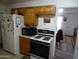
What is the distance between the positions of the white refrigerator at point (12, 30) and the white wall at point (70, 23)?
1953 mm

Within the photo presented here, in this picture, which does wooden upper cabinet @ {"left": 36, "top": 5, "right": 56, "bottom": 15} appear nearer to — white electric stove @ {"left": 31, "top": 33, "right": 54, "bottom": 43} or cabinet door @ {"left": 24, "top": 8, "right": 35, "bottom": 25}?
cabinet door @ {"left": 24, "top": 8, "right": 35, "bottom": 25}

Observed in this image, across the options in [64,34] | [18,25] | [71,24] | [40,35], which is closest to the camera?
[71,24]

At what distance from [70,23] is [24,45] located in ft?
7.00

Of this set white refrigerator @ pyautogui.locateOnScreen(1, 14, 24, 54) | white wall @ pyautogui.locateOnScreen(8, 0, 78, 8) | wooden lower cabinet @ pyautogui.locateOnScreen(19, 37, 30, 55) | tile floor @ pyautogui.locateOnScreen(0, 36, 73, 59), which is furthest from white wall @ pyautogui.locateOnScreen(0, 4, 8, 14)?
tile floor @ pyautogui.locateOnScreen(0, 36, 73, 59)

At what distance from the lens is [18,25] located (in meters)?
4.34

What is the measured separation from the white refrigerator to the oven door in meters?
0.90

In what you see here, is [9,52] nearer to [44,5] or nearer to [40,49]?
[40,49]

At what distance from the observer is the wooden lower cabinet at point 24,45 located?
415cm

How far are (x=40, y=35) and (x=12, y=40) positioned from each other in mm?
1276

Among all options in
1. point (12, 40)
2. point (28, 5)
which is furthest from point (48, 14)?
point (12, 40)

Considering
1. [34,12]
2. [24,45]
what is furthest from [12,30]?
[34,12]

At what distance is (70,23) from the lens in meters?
3.24

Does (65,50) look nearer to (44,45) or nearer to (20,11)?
(44,45)

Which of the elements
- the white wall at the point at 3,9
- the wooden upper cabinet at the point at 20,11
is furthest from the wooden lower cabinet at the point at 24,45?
the white wall at the point at 3,9
